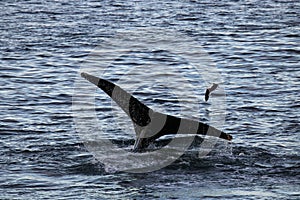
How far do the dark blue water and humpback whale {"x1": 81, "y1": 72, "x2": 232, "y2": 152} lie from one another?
662mm

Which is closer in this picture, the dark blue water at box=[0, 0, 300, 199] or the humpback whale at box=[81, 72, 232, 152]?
the dark blue water at box=[0, 0, 300, 199]

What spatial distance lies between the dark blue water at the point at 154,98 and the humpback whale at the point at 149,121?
66 cm

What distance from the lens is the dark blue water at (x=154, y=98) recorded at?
14.3 metres

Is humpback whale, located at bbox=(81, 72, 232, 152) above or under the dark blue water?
above

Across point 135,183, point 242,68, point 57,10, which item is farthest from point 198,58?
point 135,183

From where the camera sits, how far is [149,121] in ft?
49.4

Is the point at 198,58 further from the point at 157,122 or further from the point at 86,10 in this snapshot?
the point at 157,122

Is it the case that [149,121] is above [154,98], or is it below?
above

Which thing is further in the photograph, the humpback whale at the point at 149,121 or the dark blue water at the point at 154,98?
the humpback whale at the point at 149,121

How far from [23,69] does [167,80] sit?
417cm

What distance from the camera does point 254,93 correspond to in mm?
21562

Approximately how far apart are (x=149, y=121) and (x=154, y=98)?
6.04 metres

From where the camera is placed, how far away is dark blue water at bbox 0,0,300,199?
14312 millimetres

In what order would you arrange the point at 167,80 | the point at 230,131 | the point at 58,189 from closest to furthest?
the point at 58,189, the point at 230,131, the point at 167,80
